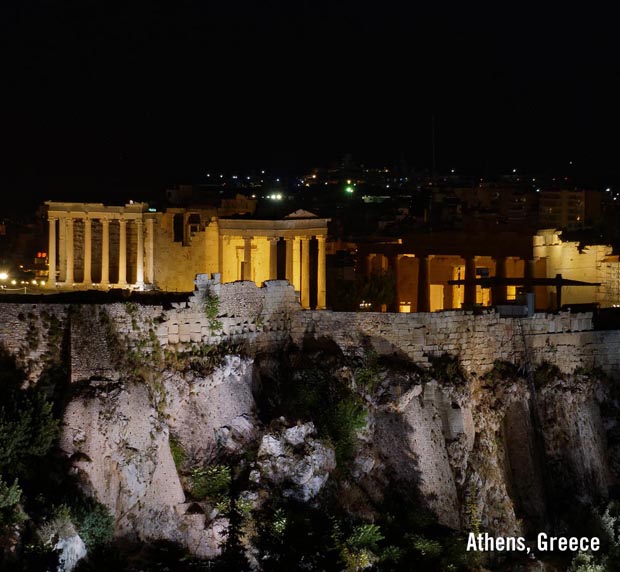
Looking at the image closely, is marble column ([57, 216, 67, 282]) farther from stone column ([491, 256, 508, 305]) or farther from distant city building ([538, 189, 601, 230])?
distant city building ([538, 189, 601, 230])

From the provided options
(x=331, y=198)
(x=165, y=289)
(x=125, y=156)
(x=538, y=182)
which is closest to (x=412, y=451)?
(x=165, y=289)

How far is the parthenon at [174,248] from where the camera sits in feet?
189

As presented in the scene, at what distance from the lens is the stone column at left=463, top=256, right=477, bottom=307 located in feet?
190

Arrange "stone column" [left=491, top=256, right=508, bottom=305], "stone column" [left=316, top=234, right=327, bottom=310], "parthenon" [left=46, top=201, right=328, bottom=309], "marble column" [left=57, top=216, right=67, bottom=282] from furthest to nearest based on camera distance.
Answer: "marble column" [left=57, top=216, right=67, bottom=282], "stone column" [left=491, top=256, right=508, bottom=305], "parthenon" [left=46, top=201, right=328, bottom=309], "stone column" [left=316, top=234, right=327, bottom=310]

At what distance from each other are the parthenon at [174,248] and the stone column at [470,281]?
15.6 feet

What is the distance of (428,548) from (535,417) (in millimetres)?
7407

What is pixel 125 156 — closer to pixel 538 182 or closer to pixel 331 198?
pixel 331 198

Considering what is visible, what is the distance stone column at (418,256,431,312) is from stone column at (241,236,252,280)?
6.71 meters

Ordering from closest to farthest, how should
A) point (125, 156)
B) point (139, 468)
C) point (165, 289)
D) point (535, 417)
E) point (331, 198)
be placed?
point (139, 468), point (535, 417), point (165, 289), point (125, 156), point (331, 198)

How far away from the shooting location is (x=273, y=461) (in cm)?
3912

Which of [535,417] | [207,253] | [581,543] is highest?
[207,253]

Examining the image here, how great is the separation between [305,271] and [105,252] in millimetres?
7237

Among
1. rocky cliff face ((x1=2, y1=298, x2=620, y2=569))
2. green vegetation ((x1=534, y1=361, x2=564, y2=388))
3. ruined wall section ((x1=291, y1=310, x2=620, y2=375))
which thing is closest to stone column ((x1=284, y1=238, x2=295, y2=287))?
ruined wall section ((x1=291, y1=310, x2=620, y2=375))

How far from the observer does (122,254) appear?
60031mm
